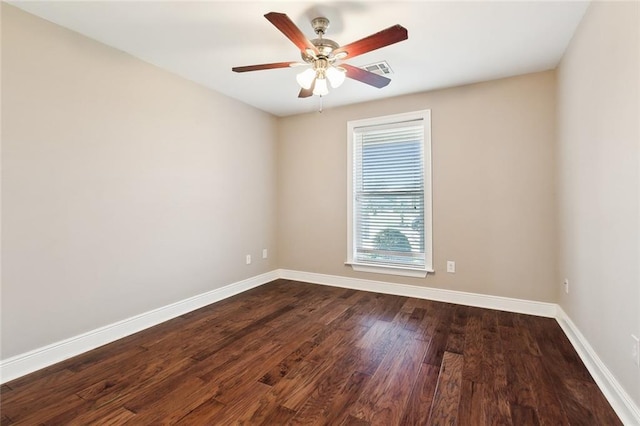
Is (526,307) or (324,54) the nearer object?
(324,54)

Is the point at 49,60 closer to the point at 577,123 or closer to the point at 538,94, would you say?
the point at 577,123

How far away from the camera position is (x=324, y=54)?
6.61 ft

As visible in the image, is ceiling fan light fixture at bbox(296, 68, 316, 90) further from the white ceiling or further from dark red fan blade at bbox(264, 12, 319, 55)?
the white ceiling

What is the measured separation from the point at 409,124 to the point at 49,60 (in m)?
3.32

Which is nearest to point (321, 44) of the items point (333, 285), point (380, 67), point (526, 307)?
point (380, 67)

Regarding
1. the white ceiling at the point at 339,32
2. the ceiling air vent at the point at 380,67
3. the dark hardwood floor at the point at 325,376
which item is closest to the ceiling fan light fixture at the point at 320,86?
the white ceiling at the point at 339,32

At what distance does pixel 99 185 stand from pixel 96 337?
1.21 metres

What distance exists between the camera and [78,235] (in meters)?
Result: 2.20

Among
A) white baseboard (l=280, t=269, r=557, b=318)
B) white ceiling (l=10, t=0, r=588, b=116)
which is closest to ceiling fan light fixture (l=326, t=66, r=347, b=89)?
white ceiling (l=10, t=0, r=588, b=116)

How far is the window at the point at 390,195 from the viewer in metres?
3.44

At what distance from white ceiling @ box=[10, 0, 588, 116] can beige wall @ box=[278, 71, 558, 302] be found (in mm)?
289

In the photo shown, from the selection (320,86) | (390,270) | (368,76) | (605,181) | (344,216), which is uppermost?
(368,76)

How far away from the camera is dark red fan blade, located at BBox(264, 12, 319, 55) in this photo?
59.7 inches

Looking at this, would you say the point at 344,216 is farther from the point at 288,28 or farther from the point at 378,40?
the point at 288,28
